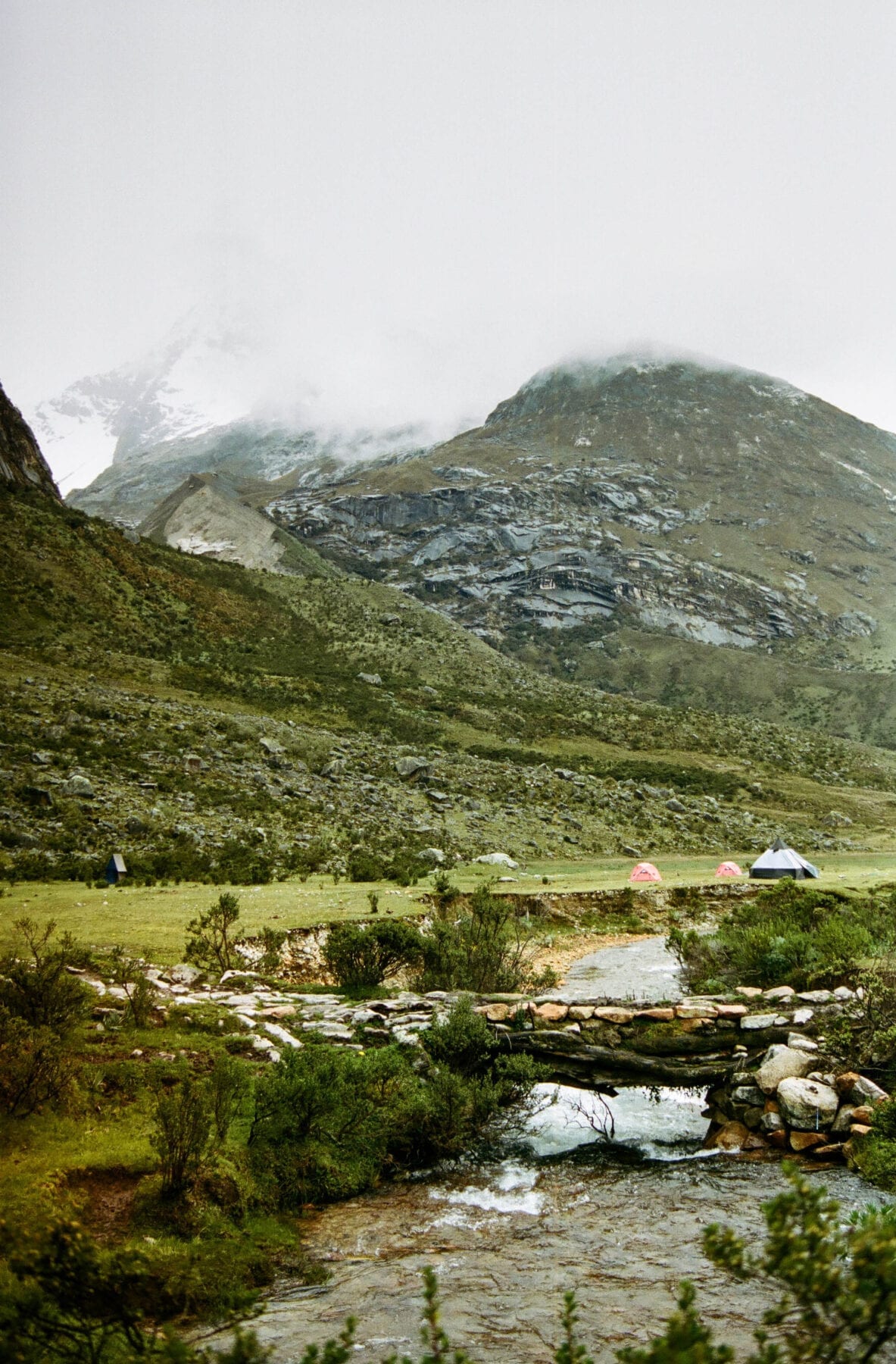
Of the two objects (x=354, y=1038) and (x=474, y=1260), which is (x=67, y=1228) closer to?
(x=474, y=1260)

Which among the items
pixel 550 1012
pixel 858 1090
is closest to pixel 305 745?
pixel 550 1012

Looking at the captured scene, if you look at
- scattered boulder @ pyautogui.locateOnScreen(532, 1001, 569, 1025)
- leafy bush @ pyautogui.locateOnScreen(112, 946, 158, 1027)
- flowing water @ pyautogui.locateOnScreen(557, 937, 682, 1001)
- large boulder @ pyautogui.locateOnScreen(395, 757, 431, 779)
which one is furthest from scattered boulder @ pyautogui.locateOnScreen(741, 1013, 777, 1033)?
large boulder @ pyautogui.locateOnScreen(395, 757, 431, 779)

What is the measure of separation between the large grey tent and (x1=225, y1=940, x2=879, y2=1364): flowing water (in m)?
23.9

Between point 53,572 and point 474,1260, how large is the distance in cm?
6499

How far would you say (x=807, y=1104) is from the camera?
852 centimetres

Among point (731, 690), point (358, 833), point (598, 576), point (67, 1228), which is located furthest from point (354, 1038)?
point (598, 576)

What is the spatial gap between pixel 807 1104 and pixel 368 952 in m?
8.60

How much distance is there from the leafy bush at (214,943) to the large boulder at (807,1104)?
31.2 feet

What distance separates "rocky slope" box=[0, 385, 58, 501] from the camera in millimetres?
74188

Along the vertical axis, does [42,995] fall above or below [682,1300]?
below

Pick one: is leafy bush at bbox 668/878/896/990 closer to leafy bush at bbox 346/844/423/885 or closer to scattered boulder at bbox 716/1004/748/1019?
scattered boulder at bbox 716/1004/748/1019

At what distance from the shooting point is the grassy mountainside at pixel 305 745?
30.1 m

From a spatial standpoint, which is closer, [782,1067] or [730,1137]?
[730,1137]

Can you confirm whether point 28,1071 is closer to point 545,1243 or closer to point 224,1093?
point 224,1093
